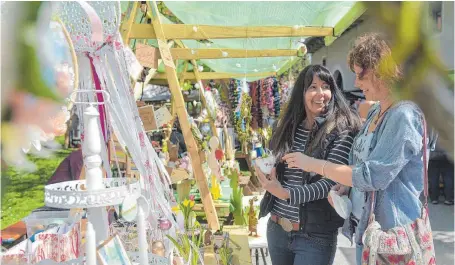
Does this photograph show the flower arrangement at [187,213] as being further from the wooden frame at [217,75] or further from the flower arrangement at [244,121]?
the wooden frame at [217,75]

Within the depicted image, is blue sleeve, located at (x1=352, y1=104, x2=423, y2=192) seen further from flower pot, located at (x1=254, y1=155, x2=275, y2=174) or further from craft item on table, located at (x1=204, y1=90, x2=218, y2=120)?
craft item on table, located at (x1=204, y1=90, x2=218, y2=120)

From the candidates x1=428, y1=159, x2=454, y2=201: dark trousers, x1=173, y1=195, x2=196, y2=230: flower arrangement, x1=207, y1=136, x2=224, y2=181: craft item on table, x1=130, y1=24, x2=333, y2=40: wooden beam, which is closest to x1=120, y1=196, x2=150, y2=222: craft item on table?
x1=173, y1=195, x2=196, y2=230: flower arrangement

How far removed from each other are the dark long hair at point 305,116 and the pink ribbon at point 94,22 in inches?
38.8

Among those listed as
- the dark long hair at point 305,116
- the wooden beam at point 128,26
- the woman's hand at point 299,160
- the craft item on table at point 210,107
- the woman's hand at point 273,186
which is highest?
the wooden beam at point 128,26

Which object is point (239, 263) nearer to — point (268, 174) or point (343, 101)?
point (268, 174)

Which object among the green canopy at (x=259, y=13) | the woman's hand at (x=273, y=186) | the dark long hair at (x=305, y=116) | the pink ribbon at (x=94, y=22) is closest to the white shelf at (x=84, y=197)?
the pink ribbon at (x=94, y=22)

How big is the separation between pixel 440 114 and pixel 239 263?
2.10m

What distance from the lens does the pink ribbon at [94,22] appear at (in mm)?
1167

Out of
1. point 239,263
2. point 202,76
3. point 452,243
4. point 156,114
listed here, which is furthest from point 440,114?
point 202,76

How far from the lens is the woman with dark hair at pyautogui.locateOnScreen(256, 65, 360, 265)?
1.77 metres

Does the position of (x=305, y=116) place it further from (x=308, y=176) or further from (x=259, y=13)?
(x=259, y=13)

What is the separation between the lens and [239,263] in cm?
228

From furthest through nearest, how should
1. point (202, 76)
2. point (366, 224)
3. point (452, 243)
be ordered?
point (202, 76) < point (452, 243) < point (366, 224)

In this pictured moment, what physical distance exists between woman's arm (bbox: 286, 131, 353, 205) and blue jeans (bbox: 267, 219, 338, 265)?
17cm
